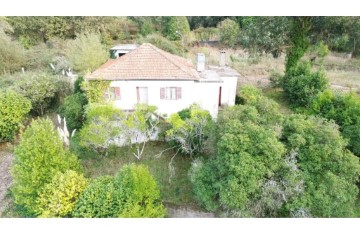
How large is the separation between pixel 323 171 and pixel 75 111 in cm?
1907

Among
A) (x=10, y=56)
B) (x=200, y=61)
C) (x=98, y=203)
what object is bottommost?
(x=98, y=203)

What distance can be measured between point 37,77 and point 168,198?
62.5 feet

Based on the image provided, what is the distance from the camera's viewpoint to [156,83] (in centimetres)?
2167

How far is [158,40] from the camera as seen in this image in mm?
39219

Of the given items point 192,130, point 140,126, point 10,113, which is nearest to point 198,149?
point 192,130

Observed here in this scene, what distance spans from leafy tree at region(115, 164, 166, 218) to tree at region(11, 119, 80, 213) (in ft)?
14.0

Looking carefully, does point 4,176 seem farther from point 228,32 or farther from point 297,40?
point 228,32

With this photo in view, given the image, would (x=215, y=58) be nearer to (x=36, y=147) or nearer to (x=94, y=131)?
(x=94, y=131)

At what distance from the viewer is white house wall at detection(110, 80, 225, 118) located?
2175cm

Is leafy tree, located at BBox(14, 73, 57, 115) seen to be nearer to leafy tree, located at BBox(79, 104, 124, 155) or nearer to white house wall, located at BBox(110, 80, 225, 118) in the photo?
white house wall, located at BBox(110, 80, 225, 118)

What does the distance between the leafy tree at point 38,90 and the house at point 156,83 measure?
24.0 ft

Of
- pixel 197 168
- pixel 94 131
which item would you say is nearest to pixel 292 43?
pixel 197 168

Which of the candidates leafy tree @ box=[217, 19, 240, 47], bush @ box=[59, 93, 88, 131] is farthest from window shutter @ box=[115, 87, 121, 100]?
leafy tree @ box=[217, 19, 240, 47]

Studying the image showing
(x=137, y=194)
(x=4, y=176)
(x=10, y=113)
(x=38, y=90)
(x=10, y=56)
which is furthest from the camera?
(x=10, y=56)
